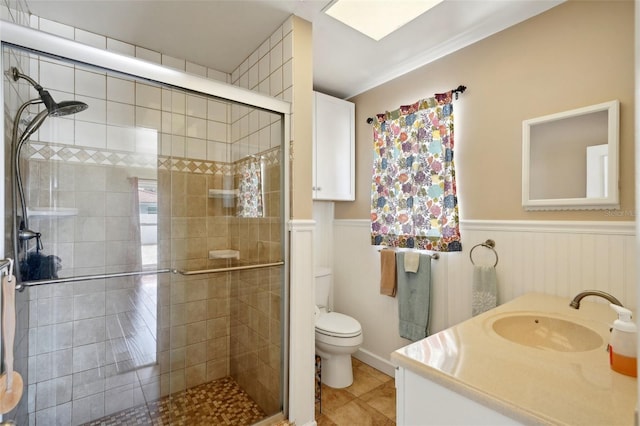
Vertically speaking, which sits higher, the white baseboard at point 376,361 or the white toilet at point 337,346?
the white toilet at point 337,346

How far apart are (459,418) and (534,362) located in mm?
276

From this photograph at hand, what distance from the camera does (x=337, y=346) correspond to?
84.5 inches

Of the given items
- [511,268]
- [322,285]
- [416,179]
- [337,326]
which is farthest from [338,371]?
[416,179]

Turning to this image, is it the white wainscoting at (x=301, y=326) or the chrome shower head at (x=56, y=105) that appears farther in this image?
the white wainscoting at (x=301, y=326)

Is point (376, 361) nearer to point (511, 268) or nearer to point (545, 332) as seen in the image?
point (511, 268)

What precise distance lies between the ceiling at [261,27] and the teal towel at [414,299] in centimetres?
143

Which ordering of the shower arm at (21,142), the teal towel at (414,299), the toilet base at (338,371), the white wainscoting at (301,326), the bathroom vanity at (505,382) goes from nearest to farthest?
the bathroom vanity at (505,382)
the shower arm at (21,142)
the white wainscoting at (301,326)
the teal towel at (414,299)
the toilet base at (338,371)

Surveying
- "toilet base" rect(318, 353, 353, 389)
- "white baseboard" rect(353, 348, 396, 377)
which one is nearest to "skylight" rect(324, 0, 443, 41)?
"toilet base" rect(318, 353, 353, 389)

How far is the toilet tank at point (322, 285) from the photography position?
8.62 ft

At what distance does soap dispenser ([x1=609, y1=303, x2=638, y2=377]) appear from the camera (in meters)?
0.76

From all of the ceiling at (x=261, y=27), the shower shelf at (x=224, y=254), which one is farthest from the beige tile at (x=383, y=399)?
the ceiling at (x=261, y=27)

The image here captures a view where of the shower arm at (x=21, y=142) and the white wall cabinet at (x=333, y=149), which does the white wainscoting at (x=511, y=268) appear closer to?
the white wall cabinet at (x=333, y=149)

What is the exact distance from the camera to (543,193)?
1.63 meters

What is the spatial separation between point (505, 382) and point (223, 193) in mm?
1572
